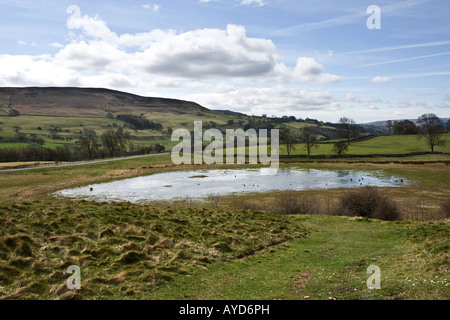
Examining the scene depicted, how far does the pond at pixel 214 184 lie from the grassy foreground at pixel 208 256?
2573 centimetres

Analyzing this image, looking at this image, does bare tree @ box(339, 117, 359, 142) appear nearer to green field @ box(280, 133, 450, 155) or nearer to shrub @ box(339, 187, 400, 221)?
green field @ box(280, 133, 450, 155)

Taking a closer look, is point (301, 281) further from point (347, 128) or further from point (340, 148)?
point (347, 128)

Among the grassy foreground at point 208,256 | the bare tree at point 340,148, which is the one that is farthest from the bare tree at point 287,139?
the grassy foreground at point 208,256

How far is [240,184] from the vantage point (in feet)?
205

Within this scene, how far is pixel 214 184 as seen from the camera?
206 feet

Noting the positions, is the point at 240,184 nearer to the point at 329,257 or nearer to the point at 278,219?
the point at 278,219

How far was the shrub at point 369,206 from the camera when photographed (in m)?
33.4

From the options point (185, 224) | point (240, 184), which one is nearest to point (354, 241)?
point (185, 224)

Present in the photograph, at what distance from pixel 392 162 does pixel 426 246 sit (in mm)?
84272

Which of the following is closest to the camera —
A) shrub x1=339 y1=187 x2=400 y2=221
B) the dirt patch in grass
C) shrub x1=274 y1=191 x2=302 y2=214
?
the dirt patch in grass

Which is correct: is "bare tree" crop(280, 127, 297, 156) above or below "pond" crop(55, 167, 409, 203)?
above

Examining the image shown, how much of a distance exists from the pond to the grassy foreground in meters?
25.7

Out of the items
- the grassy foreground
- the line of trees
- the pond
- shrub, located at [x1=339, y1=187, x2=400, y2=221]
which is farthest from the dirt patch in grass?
the line of trees

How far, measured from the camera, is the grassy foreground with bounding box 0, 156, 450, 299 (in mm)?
11695
